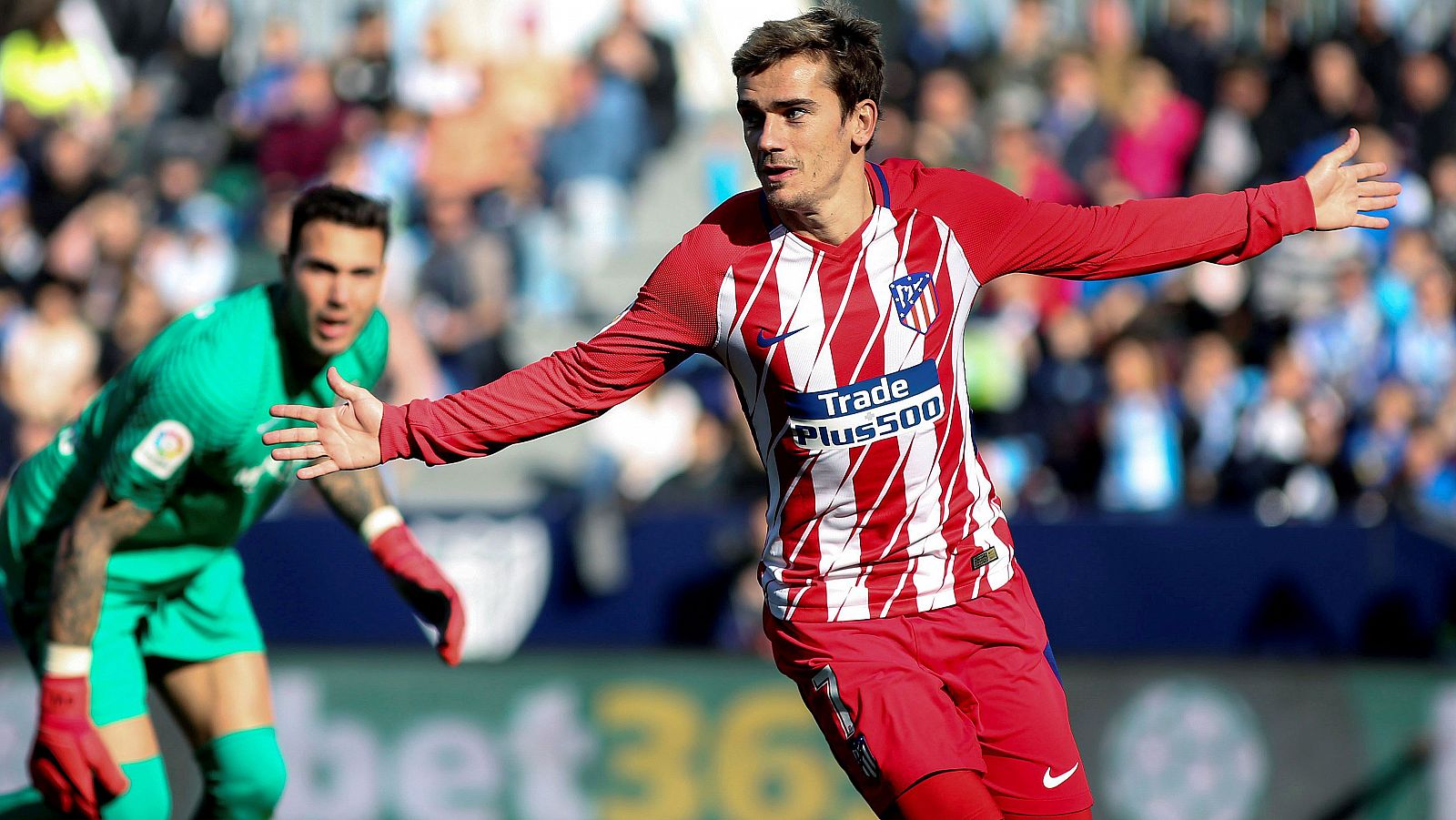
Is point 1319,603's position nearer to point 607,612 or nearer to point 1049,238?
point 607,612

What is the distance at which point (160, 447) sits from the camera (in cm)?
531

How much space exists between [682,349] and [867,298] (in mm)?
473

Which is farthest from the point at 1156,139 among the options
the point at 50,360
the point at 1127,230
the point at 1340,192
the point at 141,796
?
the point at 141,796

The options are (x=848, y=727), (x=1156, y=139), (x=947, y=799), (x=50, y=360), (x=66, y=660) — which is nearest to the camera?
(x=947, y=799)

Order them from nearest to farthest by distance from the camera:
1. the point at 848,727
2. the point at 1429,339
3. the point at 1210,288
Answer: the point at 848,727
the point at 1429,339
the point at 1210,288

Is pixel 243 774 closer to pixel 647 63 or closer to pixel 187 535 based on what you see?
pixel 187 535

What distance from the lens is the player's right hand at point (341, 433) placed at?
4.27 meters

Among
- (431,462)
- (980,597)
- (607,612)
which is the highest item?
(431,462)

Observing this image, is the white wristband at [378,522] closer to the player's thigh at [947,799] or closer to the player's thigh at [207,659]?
the player's thigh at [207,659]

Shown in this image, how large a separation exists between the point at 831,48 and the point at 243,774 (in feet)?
9.88

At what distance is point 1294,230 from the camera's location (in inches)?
184

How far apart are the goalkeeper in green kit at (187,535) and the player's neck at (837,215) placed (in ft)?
4.93

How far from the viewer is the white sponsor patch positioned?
5.31 m

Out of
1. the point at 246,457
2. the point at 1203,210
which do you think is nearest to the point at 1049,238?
the point at 1203,210
